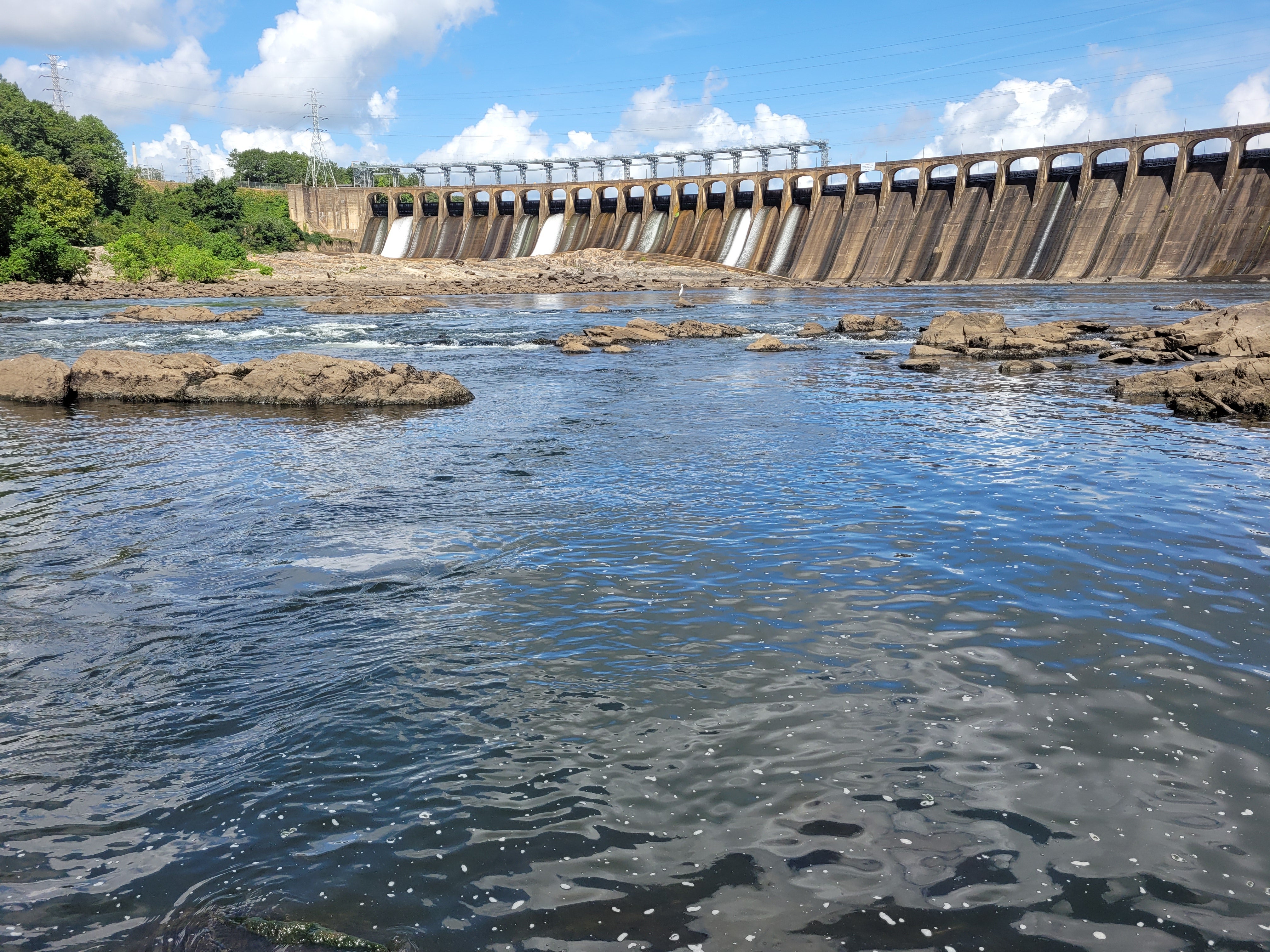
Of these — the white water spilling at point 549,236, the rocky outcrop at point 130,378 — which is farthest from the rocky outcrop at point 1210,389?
the white water spilling at point 549,236

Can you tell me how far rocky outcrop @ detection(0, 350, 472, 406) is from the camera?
1794 centimetres

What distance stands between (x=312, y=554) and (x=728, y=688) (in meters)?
4.67

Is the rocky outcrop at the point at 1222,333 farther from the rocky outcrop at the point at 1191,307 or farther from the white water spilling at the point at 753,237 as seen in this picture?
the white water spilling at the point at 753,237

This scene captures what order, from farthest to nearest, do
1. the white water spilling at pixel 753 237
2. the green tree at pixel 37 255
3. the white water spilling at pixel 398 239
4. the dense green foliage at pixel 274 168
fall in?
the dense green foliage at pixel 274 168 < the white water spilling at pixel 398 239 < the white water spilling at pixel 753 237 < the green tree at pixel 37 255

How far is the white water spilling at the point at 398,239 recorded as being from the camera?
96.9 meters

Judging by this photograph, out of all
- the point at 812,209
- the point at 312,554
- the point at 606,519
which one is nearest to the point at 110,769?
the point at 312,554

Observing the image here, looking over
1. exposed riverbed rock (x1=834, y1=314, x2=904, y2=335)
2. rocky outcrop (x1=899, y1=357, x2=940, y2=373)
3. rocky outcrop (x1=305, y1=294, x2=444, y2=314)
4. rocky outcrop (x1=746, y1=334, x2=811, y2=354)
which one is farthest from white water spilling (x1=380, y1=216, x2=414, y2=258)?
rocky outcrop (x1=899, y1=357, x2=940, y2=373)

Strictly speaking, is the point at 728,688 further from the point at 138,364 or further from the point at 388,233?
the point at 388,233

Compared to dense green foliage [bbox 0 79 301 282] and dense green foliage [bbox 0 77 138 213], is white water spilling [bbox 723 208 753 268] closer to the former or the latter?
dense green foliage [bbox 0 79 301 282]

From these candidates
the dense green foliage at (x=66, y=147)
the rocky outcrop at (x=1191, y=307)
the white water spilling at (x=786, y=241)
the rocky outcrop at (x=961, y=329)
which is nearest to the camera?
the rocky outcrop at (x=961, y=329)

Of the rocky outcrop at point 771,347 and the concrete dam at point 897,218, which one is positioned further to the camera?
the concrete dam at point 897,218

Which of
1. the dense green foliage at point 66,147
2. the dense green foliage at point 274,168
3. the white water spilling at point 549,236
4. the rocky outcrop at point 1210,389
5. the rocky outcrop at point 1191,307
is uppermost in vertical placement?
the dense green foliage at point 274,168

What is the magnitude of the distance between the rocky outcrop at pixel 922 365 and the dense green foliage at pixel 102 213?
6187 centimetres

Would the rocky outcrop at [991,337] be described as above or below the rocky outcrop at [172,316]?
above
